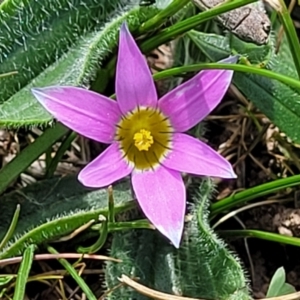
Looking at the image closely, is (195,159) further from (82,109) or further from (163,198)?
(82,109)

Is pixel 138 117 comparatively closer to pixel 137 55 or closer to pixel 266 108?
pixel 137 55

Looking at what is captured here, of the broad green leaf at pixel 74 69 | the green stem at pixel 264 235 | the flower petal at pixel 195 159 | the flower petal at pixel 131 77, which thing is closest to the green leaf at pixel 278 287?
the green stem at pixel 264 235

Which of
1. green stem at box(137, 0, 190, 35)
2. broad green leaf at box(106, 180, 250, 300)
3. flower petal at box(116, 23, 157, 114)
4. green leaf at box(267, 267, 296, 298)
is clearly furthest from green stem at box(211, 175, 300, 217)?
green stem at box(137, 0, 190, 35)

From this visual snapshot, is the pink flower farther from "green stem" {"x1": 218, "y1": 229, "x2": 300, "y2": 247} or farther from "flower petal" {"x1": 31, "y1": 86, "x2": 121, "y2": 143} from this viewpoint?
"green stem" {"x1": 218, "y1": 229, "x2": 300, "y2": 247}

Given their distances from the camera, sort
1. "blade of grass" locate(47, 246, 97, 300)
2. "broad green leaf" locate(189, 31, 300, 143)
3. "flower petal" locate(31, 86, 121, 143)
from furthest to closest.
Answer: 1. "broad green leaf" locate(189, 31, 300, 143)
2. "blade of grass" locate(47, 246, 97, 300)
3. "flower petal" locate(31, 86, 121, 143)

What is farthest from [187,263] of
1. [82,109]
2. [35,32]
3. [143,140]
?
[35,32]

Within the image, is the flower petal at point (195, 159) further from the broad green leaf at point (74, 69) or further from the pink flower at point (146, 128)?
the broad green leaf at point (74, 69)
